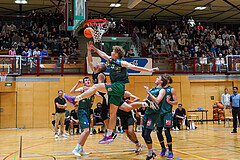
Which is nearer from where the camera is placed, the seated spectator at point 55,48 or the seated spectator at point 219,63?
the seated spectator at point 55,48

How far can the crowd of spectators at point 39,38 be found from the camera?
64.8 feet

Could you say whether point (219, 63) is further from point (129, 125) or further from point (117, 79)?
point (117, 79)

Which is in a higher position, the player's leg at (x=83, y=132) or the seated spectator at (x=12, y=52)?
the seated spectator at (x=12, y=52)

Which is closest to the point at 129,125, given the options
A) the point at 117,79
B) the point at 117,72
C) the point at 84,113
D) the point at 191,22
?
the point at 84,113

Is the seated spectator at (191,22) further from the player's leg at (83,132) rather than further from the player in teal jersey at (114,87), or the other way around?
the player in teal jersey at (114,87)

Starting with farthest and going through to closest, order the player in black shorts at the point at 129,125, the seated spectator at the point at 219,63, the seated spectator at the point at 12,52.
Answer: the seated spectator at the point at 219,63, the seated spectator at the point at 12,52, the player in black shorts at the point at 129,125

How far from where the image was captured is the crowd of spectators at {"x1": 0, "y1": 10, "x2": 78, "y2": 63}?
1977 cm

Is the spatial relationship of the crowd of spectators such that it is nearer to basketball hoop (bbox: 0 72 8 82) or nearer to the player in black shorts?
basketball hoop (bbox: 0 72 8 82)

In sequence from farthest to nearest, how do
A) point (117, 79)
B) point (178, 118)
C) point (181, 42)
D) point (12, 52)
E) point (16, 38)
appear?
point (181, 42)
point (16, 38)
point (12, 52)
point (178, 118)
point (117, 79)

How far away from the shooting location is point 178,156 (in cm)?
710

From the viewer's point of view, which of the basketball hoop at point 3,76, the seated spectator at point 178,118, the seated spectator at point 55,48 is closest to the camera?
the seated spectator at point 178,118

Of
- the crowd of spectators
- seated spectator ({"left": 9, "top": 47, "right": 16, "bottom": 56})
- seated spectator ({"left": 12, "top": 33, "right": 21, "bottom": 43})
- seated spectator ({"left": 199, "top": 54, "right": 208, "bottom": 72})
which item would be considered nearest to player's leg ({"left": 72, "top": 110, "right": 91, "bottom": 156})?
the crowd of spectators

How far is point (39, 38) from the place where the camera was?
21.3 m

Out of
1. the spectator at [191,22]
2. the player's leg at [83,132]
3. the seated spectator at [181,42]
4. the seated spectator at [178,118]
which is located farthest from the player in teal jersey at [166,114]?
the spectator at [191,22]
